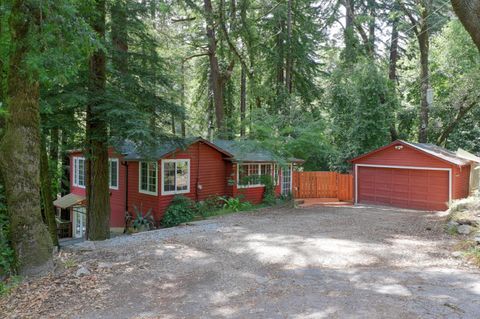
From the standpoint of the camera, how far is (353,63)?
23703 millimetres

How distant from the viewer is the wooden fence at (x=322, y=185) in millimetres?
22734

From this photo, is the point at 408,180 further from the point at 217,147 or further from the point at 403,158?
the point at 217,147

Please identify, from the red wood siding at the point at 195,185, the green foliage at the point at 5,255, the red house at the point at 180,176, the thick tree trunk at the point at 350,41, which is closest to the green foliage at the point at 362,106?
the thick tree trunk at the point at 350,41

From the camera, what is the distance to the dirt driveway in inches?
199

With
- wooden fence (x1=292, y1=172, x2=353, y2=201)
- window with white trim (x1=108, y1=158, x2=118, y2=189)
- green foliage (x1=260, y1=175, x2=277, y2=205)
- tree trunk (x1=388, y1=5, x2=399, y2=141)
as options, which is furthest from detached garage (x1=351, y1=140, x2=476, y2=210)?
window with white trim (x1=108, y1=158, x2=118, y2=189)

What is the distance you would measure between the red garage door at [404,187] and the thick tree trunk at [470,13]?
11387 millimetres

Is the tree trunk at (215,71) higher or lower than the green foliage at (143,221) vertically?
higher

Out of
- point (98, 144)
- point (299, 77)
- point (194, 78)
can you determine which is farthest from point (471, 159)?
point (194, 78)

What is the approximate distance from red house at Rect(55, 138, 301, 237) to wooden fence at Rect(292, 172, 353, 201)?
3.26 m

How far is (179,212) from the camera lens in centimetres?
1520

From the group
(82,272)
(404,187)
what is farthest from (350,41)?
(82,272)

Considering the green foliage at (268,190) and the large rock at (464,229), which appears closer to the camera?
the large rock at (464,229)

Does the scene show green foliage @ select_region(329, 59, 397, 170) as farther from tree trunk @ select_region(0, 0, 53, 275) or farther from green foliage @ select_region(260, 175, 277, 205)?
tree trunk @ select_region(0, 0, 53, 275)

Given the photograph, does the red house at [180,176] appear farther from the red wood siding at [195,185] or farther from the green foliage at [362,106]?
the green foliage at [362,106]
